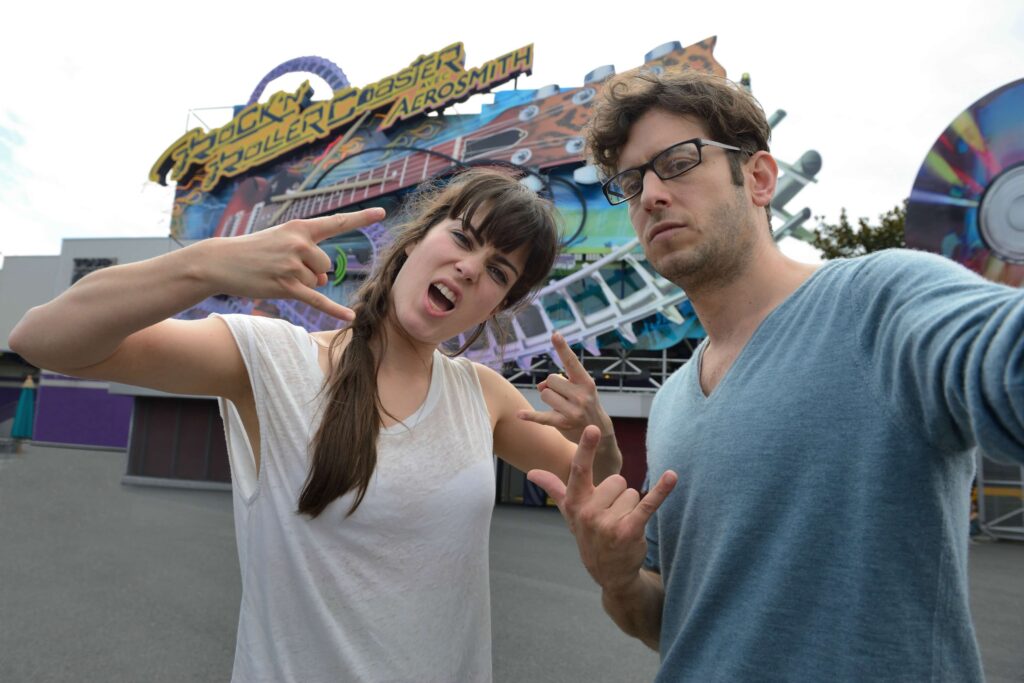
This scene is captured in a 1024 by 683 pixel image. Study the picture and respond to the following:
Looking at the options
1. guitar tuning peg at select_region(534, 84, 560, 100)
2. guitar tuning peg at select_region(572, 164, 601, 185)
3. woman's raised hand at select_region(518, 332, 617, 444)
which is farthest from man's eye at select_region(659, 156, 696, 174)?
guitar tuning peg at select_region(534, 84, 560, 100)

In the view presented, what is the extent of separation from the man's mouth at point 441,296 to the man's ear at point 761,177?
851mm

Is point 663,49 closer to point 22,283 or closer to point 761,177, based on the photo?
point 761,177

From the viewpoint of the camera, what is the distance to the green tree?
1570 centimetres

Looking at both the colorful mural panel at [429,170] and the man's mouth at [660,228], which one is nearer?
the man's mouth at [660,228]

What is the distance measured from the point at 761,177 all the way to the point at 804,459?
0.84 m

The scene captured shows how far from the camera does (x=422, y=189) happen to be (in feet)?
7.59

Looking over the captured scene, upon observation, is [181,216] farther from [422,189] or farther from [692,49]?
[422,189]

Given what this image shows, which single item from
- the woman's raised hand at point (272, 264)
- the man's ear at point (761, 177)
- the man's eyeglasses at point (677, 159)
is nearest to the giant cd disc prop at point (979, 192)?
the man's ear at point (761, 177)

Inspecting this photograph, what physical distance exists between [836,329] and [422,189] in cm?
159

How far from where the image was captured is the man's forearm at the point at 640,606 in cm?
150

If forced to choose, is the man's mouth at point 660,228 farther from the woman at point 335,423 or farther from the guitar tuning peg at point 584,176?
Answer: the guitar tuning peg at point 584,176

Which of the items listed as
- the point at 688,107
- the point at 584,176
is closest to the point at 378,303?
the point at 688,107

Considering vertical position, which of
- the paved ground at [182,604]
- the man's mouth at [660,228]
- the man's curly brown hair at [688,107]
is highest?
the man's curly brown hair at [688,107]

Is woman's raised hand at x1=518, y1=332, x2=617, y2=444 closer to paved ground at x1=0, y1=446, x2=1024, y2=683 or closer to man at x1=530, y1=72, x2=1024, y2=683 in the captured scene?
man at x1=530, y1=72, x2=1024, y2=683
